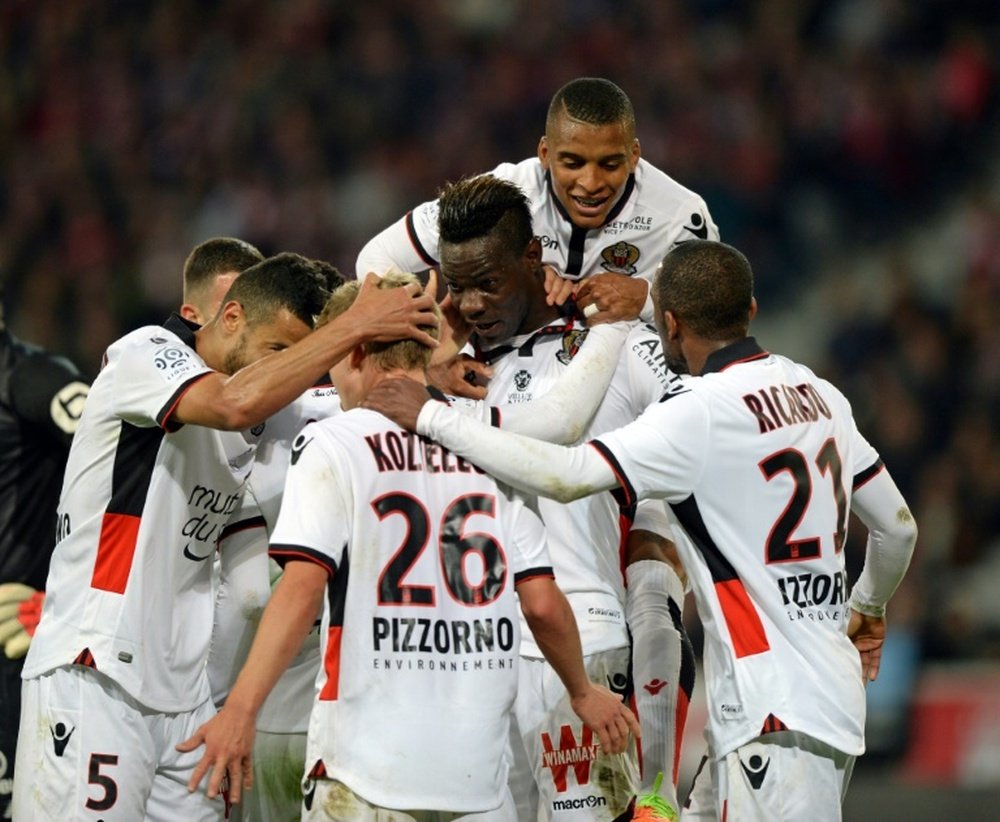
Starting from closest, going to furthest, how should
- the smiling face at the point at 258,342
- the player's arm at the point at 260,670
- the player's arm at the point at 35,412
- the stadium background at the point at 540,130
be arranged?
the player's arm at the point at 260,670 → the smiling face at the point at 258,342 → the player's arm at the point at 35,412 → the stadium background at the point at 540,130

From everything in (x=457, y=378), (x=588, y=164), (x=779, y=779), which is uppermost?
(x=588, y=164)

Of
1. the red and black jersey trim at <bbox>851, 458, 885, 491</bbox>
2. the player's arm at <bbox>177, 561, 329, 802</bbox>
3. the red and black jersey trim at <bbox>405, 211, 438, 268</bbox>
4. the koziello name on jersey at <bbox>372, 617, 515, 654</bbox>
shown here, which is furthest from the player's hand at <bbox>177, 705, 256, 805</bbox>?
the red and black jersey trim at <bbox>405, 211, 438, 268</bbox>

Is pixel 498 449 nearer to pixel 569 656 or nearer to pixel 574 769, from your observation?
pixel 569 656

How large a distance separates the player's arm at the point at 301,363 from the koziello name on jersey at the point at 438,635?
819 mm

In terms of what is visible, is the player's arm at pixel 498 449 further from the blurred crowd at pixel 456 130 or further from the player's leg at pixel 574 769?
the blurred crowd at pixel 456 130

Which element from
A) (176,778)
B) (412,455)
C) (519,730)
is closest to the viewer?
(412,455)

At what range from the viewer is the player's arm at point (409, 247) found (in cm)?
601

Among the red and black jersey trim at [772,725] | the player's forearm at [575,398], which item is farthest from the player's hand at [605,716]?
the player's forearm at [575,398]

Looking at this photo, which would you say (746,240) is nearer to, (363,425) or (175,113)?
(175,113)

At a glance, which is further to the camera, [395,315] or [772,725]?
[772,725]

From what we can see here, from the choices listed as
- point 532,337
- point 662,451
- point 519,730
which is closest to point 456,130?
point 532,337

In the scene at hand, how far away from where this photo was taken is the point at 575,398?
541cm

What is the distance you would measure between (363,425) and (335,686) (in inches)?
28.1

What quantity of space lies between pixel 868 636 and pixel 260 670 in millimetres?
2519
